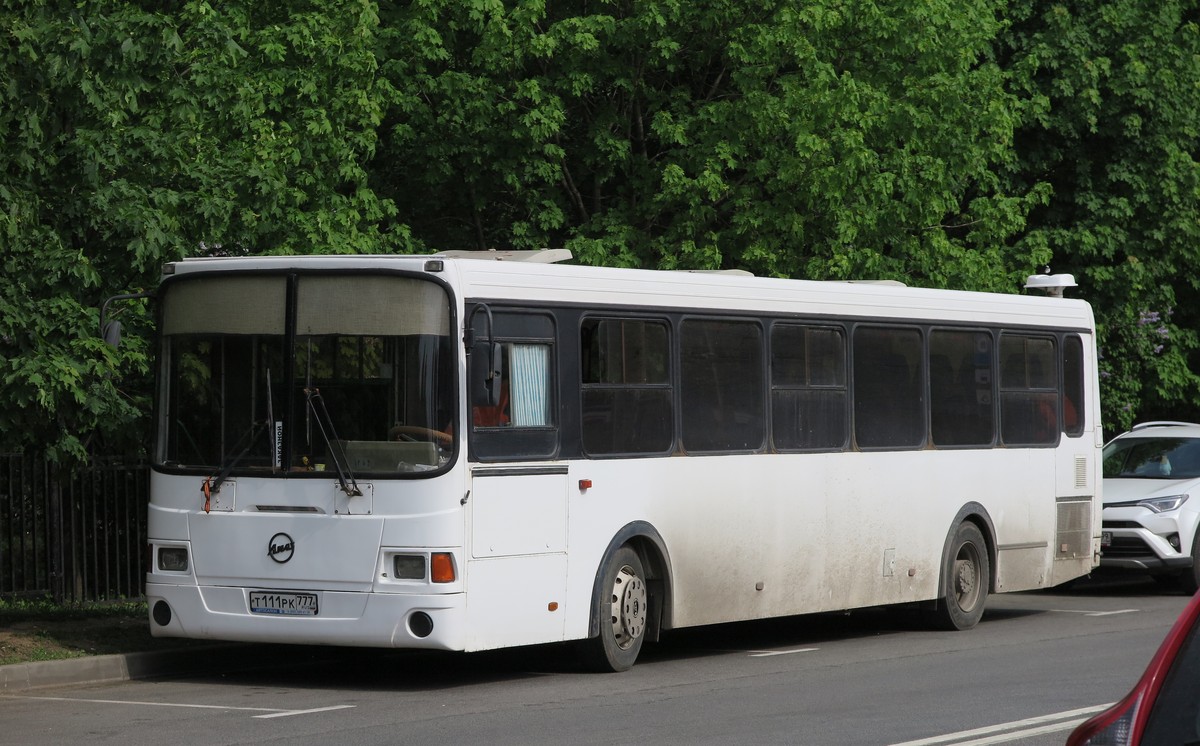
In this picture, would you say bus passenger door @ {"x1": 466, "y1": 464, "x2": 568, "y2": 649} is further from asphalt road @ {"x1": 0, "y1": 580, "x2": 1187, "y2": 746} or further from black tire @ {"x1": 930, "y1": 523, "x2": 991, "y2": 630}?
black tire @ {"x1": 930, "y1": 523, "x2": 991, "y2": 630}

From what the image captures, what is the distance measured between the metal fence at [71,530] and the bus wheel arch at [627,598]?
580cm

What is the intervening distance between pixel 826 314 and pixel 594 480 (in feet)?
10.5

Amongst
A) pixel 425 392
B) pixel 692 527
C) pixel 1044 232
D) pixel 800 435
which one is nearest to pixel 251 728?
pixel 425 392

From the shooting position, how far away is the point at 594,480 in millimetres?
12406

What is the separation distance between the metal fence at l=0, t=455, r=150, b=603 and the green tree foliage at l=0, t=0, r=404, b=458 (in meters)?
1.07

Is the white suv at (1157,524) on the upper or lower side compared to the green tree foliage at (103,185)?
lower

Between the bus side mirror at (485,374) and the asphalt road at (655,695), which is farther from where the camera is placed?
the bus side mirror at (485,374)

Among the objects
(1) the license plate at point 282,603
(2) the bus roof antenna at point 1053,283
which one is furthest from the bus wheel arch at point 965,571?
(1) the license plate at point 282,603

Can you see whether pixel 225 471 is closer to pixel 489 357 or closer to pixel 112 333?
pixel 112 333

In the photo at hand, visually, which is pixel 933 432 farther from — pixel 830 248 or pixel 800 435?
pixel 830 248

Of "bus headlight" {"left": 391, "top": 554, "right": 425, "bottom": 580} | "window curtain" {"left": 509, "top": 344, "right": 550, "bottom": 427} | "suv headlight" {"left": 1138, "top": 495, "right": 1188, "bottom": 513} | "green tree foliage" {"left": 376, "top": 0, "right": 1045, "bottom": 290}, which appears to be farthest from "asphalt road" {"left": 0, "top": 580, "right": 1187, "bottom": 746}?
"green tree foliage" {"left": 376, "top": 0, "right": 1045, "bottom": 290}

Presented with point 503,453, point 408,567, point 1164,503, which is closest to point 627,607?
point 503,453

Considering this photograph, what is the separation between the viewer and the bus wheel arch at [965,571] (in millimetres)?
15977

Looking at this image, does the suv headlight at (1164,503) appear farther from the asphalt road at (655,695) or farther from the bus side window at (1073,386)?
the asphalt road at (655,695)
